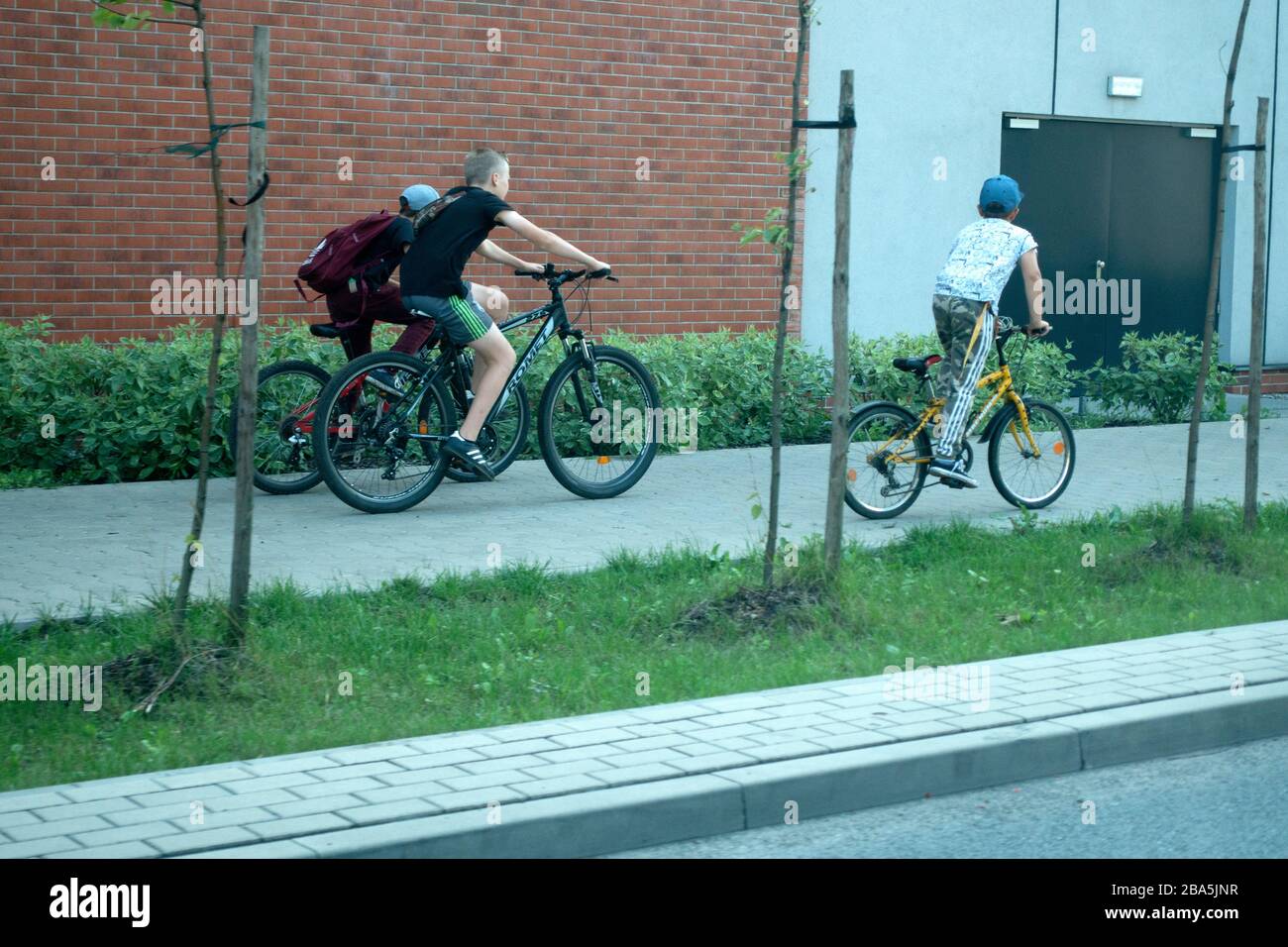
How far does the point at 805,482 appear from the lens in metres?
10.5

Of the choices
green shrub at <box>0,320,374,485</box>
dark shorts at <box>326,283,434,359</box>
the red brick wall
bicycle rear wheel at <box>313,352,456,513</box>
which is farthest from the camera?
the red brick wall

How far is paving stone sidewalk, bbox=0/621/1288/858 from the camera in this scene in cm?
441

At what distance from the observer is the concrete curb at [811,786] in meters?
4.44

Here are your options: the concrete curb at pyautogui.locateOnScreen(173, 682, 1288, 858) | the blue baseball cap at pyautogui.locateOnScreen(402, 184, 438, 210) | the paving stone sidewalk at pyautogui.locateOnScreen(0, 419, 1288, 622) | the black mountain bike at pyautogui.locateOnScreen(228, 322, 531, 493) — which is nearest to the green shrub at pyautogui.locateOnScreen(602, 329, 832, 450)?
the paving stone sidewalk at pyautogui.locateOnScreen(0, 419, 1288, 622)

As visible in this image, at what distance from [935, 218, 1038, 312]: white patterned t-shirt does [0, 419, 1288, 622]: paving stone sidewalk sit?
4.24ft

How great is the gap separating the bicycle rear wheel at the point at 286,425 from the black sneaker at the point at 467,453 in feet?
2.90

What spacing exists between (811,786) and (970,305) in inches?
188

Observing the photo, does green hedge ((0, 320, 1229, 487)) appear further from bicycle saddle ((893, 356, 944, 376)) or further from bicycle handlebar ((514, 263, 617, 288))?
bicycle saddle ((893, 356, 944, 376))

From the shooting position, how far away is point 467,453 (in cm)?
912

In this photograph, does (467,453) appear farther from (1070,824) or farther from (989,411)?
(1070,824)

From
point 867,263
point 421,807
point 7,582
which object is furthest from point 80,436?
point 867,263

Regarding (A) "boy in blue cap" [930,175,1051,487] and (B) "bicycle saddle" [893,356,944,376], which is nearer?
(B) "bicycle saddle" [893,356,944,376]

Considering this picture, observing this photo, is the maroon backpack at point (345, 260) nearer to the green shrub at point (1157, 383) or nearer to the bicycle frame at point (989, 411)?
the bicycle frame at point (989, 411)
